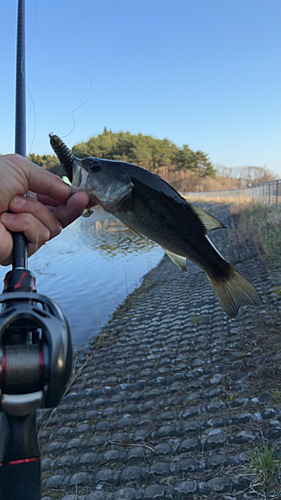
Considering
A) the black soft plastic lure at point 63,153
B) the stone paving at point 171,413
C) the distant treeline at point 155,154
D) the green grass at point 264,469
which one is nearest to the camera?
the black soft plastic lure at point 63,153

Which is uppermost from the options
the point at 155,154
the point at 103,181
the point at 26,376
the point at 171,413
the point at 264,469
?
the point at 155,154

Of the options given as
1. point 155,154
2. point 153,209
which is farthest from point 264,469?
point 155,154

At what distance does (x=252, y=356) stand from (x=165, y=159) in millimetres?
56537

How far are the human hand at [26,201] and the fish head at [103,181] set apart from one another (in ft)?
0.22

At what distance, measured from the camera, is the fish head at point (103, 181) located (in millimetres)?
1920

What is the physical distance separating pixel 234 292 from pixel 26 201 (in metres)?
1.32

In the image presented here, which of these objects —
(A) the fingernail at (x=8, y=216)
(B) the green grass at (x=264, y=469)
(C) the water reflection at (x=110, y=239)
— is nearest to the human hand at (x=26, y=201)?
(A) the fingernail at (x=8, y=216)

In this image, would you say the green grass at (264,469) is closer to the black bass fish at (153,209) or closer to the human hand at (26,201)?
the black bass fish at (153,209)

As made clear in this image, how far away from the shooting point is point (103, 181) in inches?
76.7

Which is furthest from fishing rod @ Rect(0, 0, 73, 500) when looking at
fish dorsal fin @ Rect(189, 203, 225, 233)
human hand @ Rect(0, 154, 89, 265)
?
fish dorsal fin @ Rect(189, 203, 225, 233)

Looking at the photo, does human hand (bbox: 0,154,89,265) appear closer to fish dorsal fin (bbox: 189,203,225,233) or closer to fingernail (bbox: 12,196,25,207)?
fingernail (bbox: 12,196,25,207)

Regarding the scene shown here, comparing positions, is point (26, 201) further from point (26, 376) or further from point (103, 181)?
point (26, 376)

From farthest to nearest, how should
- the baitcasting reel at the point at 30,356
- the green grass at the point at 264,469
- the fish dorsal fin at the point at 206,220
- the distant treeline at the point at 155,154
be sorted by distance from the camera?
the distant treeline at the point at 155,154, the green grass at the point at 264,469, the fish dorsal fin at the point at 206,220, the baitcasting reel at the point at 30,356

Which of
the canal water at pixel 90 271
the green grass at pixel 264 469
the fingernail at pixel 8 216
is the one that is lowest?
the canal water at pixel 90 271
